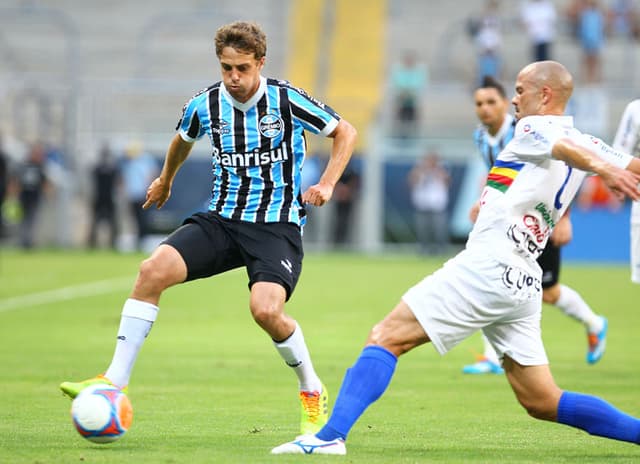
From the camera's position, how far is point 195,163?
29188mm

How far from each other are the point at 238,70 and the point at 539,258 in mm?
4333

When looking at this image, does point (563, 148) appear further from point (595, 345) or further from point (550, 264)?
point (595, 345)

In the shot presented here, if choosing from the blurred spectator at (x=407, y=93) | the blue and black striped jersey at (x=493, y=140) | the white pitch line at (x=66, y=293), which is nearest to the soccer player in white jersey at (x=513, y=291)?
the blue and black striped jersey at (x=493, y=140)

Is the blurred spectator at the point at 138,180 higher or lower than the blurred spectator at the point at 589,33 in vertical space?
lower

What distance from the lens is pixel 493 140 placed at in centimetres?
1042

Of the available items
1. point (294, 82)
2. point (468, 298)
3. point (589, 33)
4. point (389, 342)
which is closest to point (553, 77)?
point (468, 298)

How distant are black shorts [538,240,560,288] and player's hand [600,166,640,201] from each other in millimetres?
4807

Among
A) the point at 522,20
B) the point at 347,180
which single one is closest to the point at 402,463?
the point at 347,180

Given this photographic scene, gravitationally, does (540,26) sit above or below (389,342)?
above

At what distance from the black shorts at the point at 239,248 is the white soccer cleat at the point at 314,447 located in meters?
1.06

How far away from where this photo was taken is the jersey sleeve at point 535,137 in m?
5.99

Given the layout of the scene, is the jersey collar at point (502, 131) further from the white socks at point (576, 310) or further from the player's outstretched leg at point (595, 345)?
the player's outstretched leg at point (595, 345)

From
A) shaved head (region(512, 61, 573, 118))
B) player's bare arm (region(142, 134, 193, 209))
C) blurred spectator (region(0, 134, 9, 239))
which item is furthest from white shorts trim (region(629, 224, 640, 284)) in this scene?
blurred spectator (region(0, 134, 9, 239))

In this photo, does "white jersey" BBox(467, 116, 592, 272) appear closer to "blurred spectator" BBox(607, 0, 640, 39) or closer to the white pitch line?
the white pitch line
